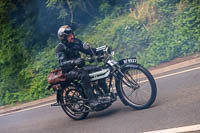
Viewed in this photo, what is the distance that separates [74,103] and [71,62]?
1.03 meters

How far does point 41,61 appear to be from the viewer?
43.2 feet

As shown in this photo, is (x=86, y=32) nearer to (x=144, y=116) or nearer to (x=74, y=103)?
(x=74, y=103)

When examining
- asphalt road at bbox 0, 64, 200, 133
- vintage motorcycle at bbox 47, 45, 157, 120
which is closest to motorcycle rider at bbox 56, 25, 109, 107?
vintage motorcycle at bbox 47, 45, 157, 120

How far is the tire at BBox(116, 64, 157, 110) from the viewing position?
5.80m

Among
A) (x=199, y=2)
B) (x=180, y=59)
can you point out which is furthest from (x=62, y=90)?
(x=199, y=2)

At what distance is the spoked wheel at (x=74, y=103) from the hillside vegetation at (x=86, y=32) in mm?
4189

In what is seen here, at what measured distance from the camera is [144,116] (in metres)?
5.70

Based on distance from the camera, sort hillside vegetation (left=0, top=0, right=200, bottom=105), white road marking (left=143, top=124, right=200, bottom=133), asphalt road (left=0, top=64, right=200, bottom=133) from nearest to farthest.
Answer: white road marking (left=143, top=124, right=200, bottom=133)
asphalt road (left=0, top=64, right=200, bottom=133)
hillside vegetation (left=0, top=0, right=200, bottom=105)

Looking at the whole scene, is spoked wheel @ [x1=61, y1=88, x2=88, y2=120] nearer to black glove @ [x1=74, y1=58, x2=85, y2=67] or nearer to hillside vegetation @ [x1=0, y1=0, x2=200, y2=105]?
black glove @ [x1=74, y1=58, x2=85, y2=67]

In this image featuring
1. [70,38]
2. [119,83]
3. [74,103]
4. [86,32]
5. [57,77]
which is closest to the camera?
[119,83]

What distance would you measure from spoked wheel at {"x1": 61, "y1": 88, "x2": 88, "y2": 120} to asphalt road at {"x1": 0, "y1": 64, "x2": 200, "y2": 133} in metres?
0.15

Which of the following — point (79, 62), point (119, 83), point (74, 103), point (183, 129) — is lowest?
point (183, 129)

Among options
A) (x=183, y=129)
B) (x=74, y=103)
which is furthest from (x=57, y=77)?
(x=183, y=129)

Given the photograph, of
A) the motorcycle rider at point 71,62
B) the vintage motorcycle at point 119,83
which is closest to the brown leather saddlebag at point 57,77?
the vintage motorcycle at point 119,83
